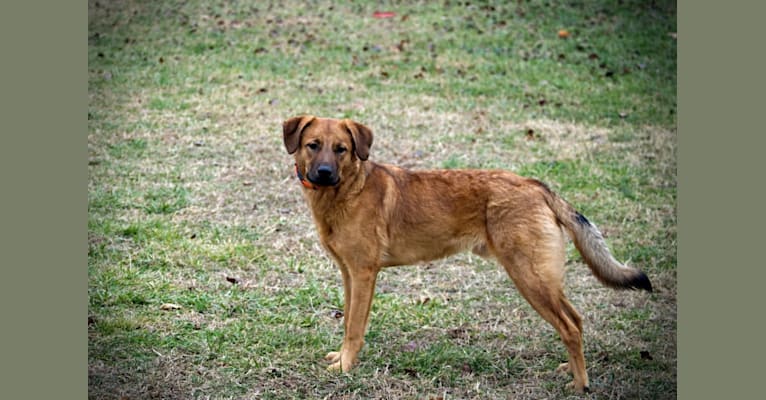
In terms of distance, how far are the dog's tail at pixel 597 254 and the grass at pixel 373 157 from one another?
711 millimetres

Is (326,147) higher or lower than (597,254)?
higher

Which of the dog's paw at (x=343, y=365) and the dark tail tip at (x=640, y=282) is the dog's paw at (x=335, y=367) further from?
the dark tail tip at (x=640, y=282)

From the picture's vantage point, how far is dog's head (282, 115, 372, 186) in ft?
20.7

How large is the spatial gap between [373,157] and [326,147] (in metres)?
5.39

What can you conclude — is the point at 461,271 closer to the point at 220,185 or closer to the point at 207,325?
the point at 207,325

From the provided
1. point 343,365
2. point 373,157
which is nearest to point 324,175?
point 343,365

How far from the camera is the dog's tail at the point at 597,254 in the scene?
6375 mm

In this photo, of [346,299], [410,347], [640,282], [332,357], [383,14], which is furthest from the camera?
[383,14]

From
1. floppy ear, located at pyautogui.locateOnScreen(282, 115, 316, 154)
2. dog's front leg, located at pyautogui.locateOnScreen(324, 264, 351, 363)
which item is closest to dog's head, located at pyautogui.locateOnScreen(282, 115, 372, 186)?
floppy ear, located at pyautogui.locateOnScreen(282, 115, 316, 154)

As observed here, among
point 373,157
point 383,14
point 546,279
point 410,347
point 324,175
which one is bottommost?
point 373,157

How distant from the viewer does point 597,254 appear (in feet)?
21.0

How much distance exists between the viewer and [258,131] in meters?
12.6

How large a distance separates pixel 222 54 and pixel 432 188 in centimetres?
1050

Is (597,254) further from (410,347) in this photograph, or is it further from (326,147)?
(326,147)
